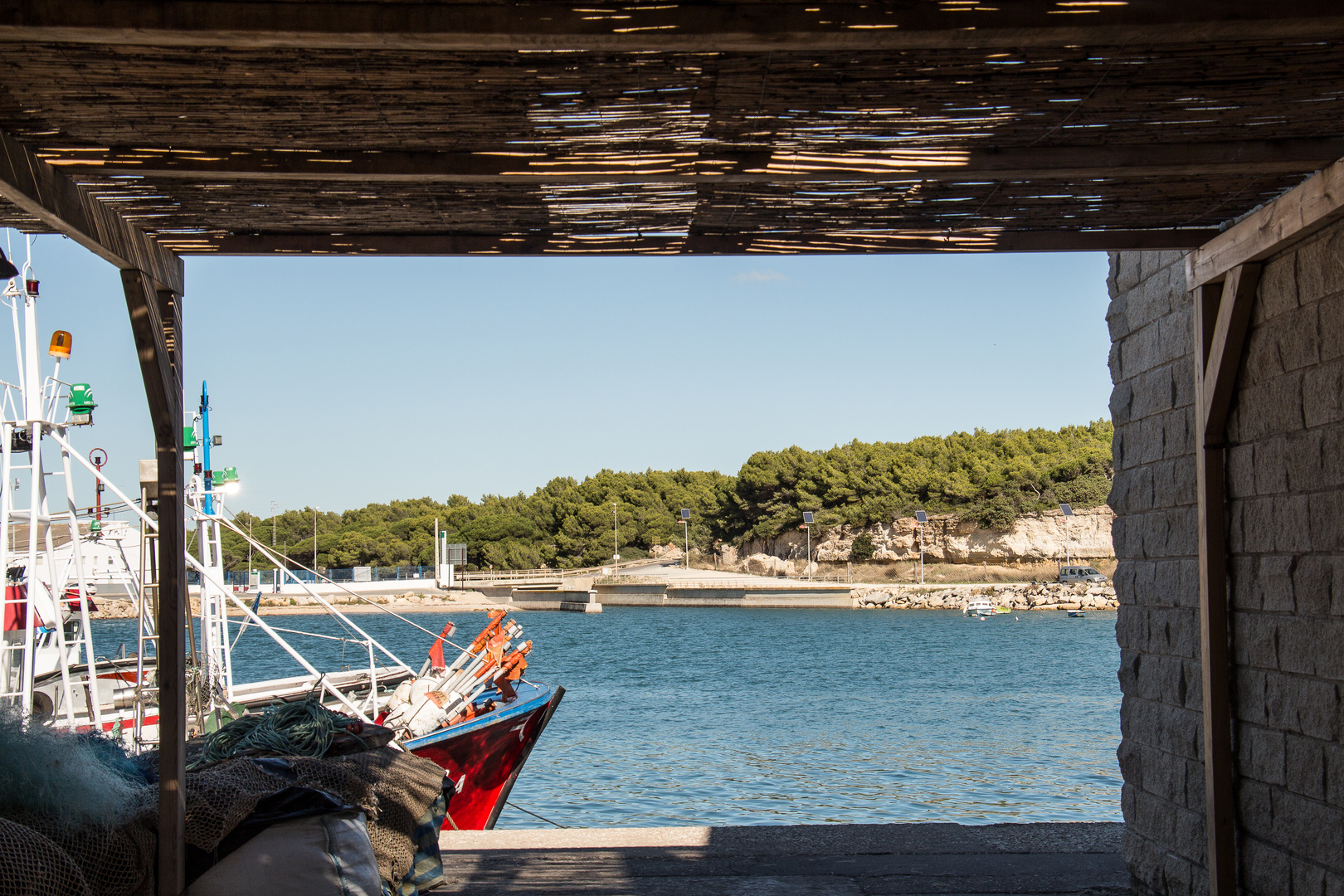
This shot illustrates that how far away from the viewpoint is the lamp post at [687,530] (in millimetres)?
78250

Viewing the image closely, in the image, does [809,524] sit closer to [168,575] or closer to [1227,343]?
[1227,343]

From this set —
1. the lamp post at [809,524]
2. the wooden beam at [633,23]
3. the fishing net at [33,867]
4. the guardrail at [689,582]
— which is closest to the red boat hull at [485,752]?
the fishing net at [33,867]

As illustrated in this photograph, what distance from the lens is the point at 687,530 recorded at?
81188mm

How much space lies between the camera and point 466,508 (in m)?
84.9

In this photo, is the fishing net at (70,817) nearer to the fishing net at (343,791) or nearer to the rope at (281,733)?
the fishing net at (343,791)

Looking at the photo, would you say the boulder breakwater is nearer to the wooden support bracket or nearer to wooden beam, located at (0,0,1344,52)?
the wooden support bracket

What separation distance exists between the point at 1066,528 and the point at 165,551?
64486 mm

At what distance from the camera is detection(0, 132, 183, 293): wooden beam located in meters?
2.50

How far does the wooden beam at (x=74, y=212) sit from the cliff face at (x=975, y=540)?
62.2 meters

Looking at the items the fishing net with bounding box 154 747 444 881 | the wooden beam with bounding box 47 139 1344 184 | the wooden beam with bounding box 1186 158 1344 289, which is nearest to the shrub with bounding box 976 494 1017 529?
the fishing net with bounding box 154 747 444 881

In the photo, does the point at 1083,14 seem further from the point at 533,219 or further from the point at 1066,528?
the point at 1066,528

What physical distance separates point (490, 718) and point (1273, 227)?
7.78 meters

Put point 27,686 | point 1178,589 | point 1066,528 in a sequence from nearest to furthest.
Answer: point 1178,589
point 27,686
point 1066,528

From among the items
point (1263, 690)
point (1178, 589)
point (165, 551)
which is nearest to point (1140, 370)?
point (1178, 589)
